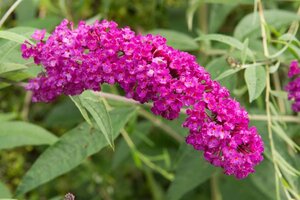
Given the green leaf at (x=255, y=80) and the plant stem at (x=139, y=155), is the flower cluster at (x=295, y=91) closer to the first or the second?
the green leaf at (x=255, y=80)

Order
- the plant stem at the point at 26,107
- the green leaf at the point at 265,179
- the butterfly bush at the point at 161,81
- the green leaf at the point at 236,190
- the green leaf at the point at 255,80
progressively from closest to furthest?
the butterfly bush at the point at 161,81 < the green leaf at the point at 255,80 < the green leaf at the point at 265,179 < the green leaf at the point at 236,190 < the plant stem at the point at 26,107

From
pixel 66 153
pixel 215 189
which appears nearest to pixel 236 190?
pixel 215 189

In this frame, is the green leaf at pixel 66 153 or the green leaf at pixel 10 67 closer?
the green leaf at pixel 10 67

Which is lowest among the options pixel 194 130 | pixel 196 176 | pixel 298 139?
pixel 298 139

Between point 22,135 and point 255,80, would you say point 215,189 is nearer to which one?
point 22,135

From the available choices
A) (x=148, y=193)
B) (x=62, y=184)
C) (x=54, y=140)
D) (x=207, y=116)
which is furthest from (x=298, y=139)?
(x=207, y=116)

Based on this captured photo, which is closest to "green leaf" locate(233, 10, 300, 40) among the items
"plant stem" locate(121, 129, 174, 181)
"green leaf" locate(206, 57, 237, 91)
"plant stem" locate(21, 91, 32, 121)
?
"green leaf" locate(206, 57, 237, 91)

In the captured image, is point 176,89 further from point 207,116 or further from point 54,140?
point 54,140

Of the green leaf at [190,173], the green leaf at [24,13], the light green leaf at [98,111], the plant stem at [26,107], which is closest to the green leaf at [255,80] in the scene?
the light green leaf at [98,111]
